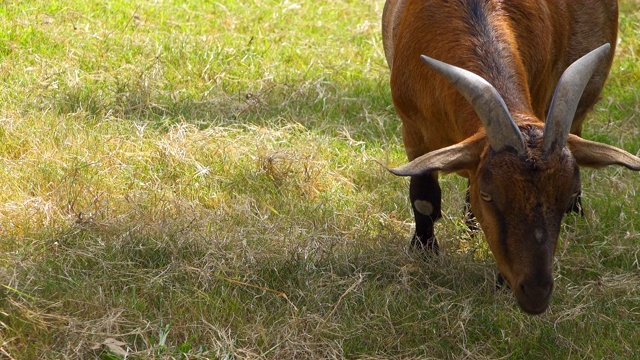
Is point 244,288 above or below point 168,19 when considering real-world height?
above

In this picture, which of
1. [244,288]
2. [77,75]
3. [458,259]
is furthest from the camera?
[77,75]

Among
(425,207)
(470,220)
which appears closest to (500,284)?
(425,207)

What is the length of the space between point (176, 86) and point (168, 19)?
4.80 ft

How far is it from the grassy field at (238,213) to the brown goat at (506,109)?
1.92 feet

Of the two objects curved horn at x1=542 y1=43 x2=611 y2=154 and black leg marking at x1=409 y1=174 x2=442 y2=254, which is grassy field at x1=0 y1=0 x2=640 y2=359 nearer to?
black leg marking at x1=409 y1=174 x2=442 y2=254

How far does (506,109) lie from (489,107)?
8 cm

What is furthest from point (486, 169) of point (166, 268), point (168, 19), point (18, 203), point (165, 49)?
point (168, 19)

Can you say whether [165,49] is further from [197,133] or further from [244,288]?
[244,288]

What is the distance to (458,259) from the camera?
5934 mm

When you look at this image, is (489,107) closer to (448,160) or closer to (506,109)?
(506,109)

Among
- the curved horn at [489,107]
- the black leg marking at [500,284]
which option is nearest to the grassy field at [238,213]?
the black leg marking at [500,284]

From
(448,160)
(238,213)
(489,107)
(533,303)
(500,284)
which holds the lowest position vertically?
(238,213)

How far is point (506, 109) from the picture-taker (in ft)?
14.8

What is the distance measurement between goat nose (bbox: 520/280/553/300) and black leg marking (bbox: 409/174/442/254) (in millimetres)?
1476
